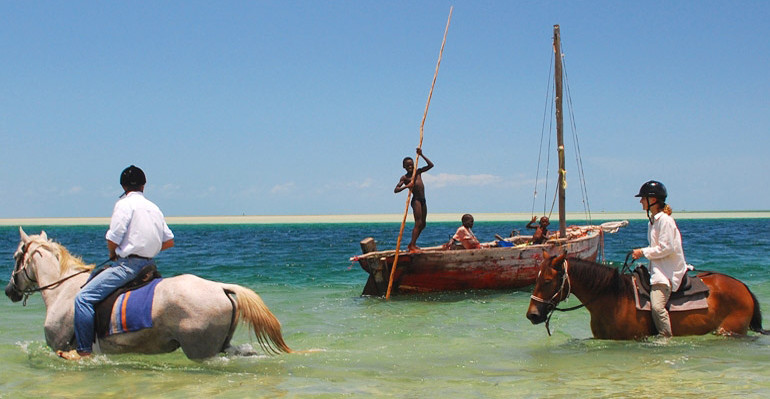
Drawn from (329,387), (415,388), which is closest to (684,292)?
(415,388)

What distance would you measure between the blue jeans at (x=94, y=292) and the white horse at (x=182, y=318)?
0.59ft

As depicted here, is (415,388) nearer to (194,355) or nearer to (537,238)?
(194,355)

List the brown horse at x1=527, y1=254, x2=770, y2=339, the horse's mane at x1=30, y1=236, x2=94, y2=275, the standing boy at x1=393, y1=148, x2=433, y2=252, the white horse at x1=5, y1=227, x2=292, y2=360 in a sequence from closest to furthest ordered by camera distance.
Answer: the white horse at x1=5, y1=227, x2=292, y2=360 < the horse's mane at x1=30, y1=236, x2=94, y2=275 < the brown horse at x1=527, y1=254, x2=770, y2=339 < the standing boy at x1=393, y1=148, x2=433, y2=252

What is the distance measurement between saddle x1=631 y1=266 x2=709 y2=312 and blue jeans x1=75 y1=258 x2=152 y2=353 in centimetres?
551

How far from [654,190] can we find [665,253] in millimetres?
705

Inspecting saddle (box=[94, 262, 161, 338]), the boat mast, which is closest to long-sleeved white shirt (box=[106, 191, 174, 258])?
saddle (box=[94, 262, 161, 338])

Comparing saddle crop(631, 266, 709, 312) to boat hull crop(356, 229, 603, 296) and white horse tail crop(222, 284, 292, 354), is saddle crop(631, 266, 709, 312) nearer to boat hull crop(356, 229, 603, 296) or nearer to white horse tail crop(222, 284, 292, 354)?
white horse tail crop(222, 284, 292, 354)

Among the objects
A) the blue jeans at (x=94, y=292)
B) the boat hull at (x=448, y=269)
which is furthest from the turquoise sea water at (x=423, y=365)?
the boat hull at (x=448, y=269)

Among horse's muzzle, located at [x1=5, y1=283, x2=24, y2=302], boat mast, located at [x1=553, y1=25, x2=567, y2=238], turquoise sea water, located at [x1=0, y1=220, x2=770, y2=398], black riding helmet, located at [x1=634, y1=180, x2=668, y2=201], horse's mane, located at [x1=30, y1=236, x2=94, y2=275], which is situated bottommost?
turquoise sea water, located at [x1=0, y1=220, x2=770, y2=398]

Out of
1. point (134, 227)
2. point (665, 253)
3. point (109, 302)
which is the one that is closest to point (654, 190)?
point (665, 253)

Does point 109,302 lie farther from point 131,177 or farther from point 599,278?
point 599,278

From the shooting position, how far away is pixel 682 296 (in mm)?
7723

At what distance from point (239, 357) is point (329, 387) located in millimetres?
1057

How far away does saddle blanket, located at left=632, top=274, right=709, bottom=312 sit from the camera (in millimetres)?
7676
